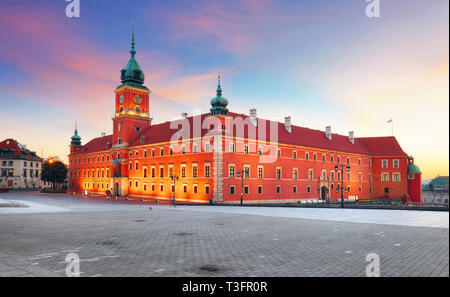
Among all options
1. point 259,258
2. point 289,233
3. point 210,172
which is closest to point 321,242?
point 289,233

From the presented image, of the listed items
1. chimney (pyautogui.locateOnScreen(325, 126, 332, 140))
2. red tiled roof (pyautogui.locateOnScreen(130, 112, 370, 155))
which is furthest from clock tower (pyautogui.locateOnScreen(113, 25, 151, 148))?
chimney (pyautogui.locateOnScreen(325, 126, 332, 140))

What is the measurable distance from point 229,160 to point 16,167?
84505mm

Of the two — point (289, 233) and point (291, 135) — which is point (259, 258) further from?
point (291, 135)

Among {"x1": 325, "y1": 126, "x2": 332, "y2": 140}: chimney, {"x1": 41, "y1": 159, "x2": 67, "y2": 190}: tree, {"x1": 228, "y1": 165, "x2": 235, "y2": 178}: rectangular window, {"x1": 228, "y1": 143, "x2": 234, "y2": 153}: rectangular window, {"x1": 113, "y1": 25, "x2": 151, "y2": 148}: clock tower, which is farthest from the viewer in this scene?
{"x1": 41, "y1": 159, "x2": 67, "y2": 190}: tree

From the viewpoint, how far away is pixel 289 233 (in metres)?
15.3

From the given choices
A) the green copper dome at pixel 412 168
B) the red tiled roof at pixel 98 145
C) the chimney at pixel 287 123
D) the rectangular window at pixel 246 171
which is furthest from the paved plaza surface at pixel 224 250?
the green copper dome at pixel 412 168

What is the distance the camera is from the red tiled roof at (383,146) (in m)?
75.2

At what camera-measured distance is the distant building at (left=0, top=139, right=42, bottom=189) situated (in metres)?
102

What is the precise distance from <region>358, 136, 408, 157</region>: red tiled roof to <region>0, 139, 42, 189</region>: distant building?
9791 cm

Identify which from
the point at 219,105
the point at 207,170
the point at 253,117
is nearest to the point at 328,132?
the point at 253,117

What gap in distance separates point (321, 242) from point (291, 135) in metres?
50.2

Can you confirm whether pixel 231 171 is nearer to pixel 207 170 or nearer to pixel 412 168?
pixel 207 170

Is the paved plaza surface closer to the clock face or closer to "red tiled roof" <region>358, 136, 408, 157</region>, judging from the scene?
the clock face

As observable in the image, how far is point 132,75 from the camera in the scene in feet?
218
